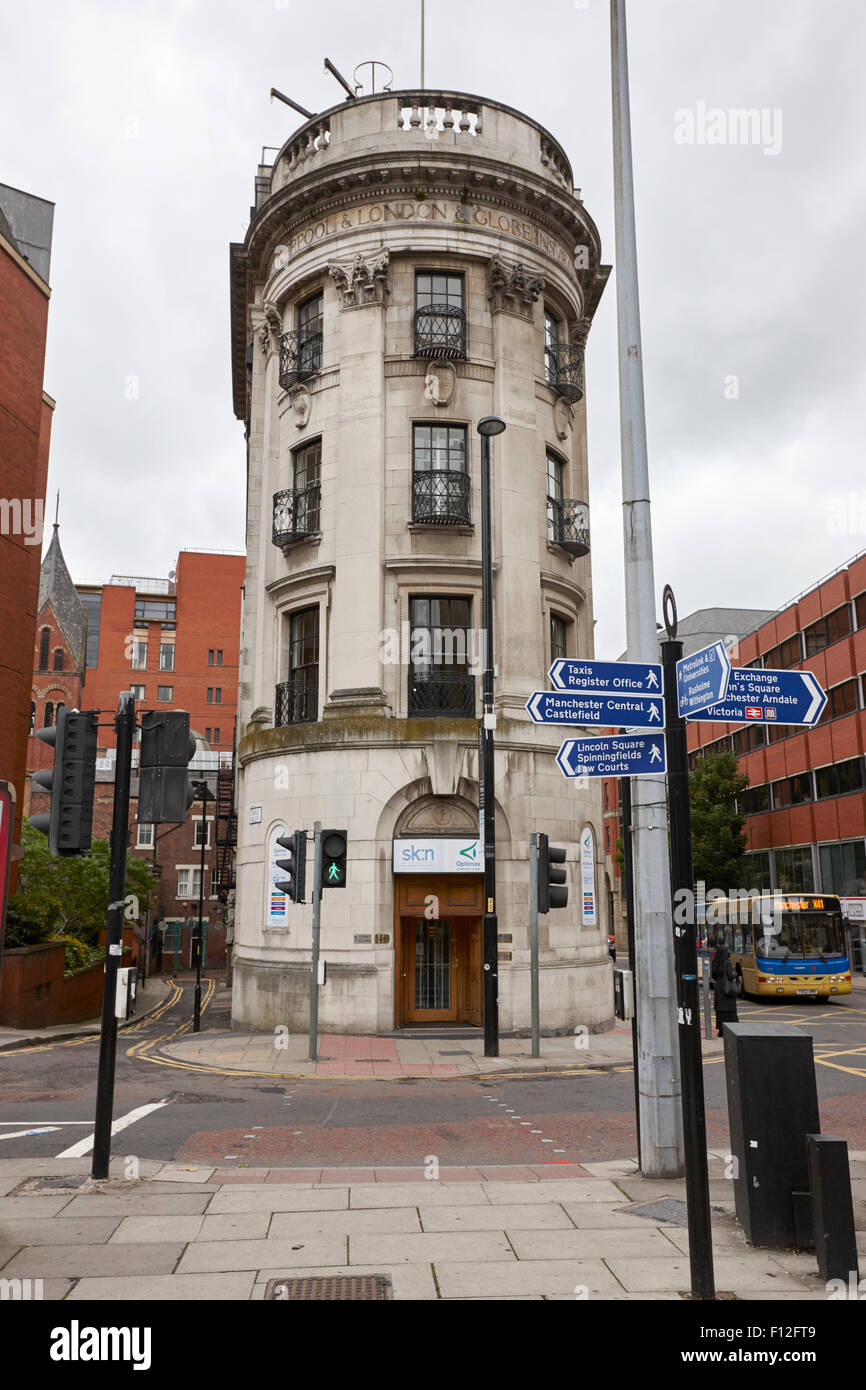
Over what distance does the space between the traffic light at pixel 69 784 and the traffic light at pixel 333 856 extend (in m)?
8.27

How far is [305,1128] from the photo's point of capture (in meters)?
11.5

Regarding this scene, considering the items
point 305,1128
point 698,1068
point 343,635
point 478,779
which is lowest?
point 305,1128

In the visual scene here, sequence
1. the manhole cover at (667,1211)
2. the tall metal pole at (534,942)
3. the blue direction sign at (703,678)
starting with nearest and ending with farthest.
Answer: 1. the blue direction sign at (703,678)
2. the manhole cover at (667,1211)
3. the tall metal pole at (534,942)

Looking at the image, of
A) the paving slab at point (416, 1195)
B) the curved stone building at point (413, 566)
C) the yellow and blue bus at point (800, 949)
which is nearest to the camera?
the paving slab at point (416, 1195)

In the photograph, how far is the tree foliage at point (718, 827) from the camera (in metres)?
46.9

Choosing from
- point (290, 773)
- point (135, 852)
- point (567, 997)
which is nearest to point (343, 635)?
point (290, 773)

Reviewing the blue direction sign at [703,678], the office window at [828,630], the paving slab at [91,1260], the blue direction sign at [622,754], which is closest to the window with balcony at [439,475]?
the blue direction sign at [622,754]

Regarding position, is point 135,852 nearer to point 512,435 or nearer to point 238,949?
point 238,949

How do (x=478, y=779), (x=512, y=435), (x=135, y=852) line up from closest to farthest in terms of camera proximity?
(x=478, y=779), (x=512, y=435), (x=135, y=852)

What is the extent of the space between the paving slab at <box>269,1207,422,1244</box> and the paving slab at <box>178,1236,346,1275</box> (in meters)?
0.15

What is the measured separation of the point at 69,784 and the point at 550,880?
31.2ft

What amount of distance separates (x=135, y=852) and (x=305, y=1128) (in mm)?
55656

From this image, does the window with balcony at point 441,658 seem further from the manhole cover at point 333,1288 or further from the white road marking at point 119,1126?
the manhole cover at point 333,1288

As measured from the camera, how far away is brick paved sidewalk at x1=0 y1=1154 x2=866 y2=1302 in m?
5.91
